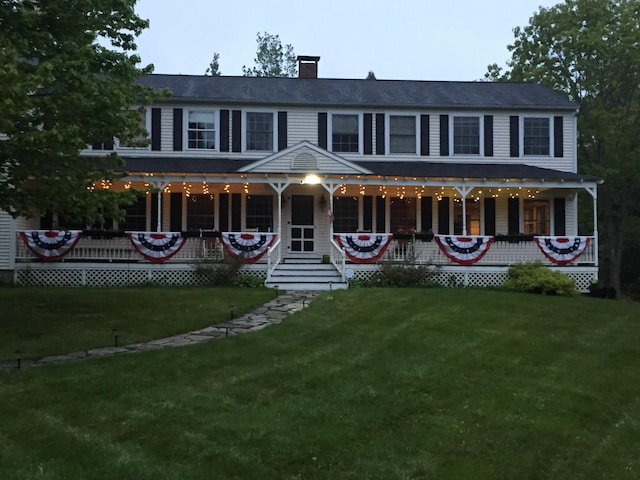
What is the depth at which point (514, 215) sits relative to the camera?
1948 cm

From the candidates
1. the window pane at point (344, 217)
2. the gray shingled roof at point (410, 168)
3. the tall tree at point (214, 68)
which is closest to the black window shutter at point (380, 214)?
the window pane at point (344, 217)

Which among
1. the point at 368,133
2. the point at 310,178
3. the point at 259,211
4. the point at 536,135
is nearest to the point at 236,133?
the point at 259,211

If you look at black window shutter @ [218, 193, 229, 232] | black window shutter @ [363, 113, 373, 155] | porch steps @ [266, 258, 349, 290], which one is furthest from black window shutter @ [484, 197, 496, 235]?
black window shutter @ [218, 193, 229, 232]

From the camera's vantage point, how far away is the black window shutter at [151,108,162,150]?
62.5 ft

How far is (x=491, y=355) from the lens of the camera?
808 cm

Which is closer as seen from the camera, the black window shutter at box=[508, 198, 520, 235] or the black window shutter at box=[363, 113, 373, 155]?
the black window shutter at box=[508, 198, 520, 235]

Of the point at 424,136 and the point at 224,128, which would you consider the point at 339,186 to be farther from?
the point at 224,128

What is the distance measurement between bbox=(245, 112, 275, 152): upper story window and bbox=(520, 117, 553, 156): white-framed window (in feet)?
29.2

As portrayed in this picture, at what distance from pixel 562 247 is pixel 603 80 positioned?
14.6m

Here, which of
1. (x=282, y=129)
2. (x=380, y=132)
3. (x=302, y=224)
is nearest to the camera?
(x=302, y=224)

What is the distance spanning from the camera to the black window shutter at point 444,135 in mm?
19875

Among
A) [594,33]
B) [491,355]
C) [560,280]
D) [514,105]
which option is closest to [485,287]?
[560,280]

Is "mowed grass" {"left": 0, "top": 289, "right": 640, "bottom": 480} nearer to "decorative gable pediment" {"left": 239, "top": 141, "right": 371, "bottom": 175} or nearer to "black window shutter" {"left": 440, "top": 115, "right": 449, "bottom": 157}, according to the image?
"decorative gable pediment" {"left": 239, "top": 141, "right": 371, "bottom": 175}

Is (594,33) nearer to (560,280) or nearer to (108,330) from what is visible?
(560,280)
